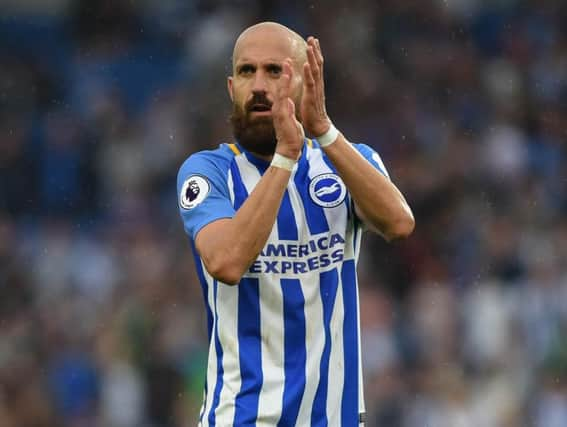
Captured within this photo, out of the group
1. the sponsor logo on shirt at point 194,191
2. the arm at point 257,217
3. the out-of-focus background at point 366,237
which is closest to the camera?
the arm at point 257,217

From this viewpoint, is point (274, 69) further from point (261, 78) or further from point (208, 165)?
point (208, 165)

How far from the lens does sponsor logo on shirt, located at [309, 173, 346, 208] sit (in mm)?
4309

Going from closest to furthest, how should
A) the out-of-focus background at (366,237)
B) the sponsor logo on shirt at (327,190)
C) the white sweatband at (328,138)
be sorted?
the white sweatband at (328,138) < the sponsor logo on shirt at (327,190) < the out-of-focus background at (366,237)

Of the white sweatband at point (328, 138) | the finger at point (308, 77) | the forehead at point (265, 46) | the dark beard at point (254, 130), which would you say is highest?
the forehead at point (265, 46)

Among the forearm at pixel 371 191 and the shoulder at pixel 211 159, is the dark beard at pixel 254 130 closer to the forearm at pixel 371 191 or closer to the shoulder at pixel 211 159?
the shoulder at pixel 211 159

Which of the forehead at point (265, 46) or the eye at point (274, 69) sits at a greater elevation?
the forehead at point (265, 46)

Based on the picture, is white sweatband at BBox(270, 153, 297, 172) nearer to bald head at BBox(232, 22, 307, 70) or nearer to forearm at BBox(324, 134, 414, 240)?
forearm at BBox(324, 134, 414, 240)

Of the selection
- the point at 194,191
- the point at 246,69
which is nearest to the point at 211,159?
the point at 194,191

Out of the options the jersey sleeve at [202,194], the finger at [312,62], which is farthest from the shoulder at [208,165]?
the finger at [312,62]

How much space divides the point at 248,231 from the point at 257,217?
5cm

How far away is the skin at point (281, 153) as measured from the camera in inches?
157

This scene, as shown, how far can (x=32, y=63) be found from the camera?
13.1 metres

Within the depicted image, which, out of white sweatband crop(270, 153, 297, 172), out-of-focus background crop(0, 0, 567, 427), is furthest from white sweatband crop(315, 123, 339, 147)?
out-of-focus background crop(0, 0, 567, 427)

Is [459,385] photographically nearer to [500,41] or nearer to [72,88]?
[500,41]
